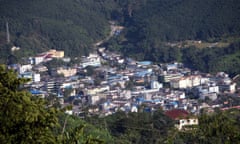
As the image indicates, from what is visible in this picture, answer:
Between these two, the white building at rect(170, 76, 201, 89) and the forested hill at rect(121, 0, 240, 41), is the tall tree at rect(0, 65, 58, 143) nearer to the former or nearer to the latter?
the white building at rect(170, 76, 201, 89)

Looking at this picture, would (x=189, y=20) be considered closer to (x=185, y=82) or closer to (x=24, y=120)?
(x=185, y=82)

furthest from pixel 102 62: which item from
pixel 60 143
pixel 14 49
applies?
pixel 60 143

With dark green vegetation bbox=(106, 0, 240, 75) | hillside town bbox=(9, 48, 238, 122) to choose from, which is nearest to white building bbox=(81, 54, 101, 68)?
hillside town bbox=(9, 48, 238, 122)

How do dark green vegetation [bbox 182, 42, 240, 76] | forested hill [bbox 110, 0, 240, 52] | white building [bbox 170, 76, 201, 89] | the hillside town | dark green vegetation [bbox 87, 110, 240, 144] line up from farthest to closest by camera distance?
forested hill [bbox 110, 0, 240, 52] < dark green vegetation [bbox 182, 42, 240, 76] < white building [bbox 170, 76, 201, 89] < the hillside town < dark green vegetation [bbox 87, 110, 240, 144]

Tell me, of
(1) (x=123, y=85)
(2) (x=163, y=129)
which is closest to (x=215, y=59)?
(1) (x=123, y=85)

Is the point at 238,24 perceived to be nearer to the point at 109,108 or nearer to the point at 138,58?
the point at 138,58
